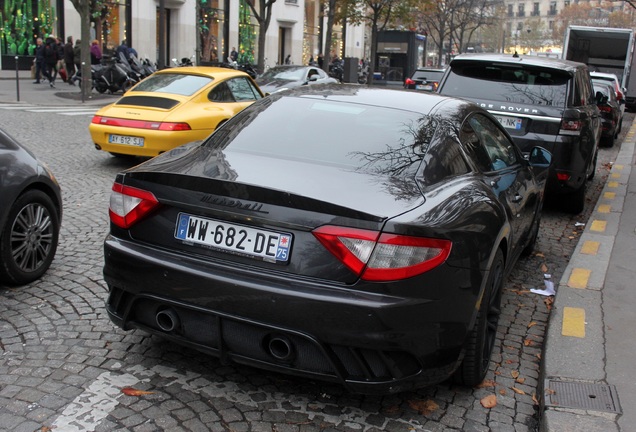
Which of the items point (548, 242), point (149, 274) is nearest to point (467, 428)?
point (149, 274)

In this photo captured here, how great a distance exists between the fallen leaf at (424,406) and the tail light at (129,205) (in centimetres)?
162

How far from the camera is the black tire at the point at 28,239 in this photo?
4664 mm

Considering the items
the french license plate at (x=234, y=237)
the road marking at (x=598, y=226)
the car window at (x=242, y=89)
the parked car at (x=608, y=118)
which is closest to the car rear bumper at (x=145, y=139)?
the car window at (x=242, y=89)

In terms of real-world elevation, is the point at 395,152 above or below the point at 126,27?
below

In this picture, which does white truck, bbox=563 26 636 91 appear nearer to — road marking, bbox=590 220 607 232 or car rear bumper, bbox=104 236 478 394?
road marking, bbox=590 220 607 232

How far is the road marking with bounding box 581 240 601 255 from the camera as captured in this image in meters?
6.45

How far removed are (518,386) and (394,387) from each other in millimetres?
1091

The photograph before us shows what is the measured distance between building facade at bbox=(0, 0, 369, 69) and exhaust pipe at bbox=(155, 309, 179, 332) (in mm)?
21902

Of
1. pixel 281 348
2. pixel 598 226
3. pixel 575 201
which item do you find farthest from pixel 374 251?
pixel 575 201

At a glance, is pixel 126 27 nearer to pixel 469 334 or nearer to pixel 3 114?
pixel 3 114

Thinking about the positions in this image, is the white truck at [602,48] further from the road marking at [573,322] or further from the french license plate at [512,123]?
the road marking at [573,322]

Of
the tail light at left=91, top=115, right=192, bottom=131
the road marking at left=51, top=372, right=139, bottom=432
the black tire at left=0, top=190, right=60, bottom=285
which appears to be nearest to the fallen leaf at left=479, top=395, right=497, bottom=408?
the road marking at left=51, top=372, right=139, bottom=432

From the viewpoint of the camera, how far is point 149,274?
3.28 meters

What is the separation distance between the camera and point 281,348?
3150mm
